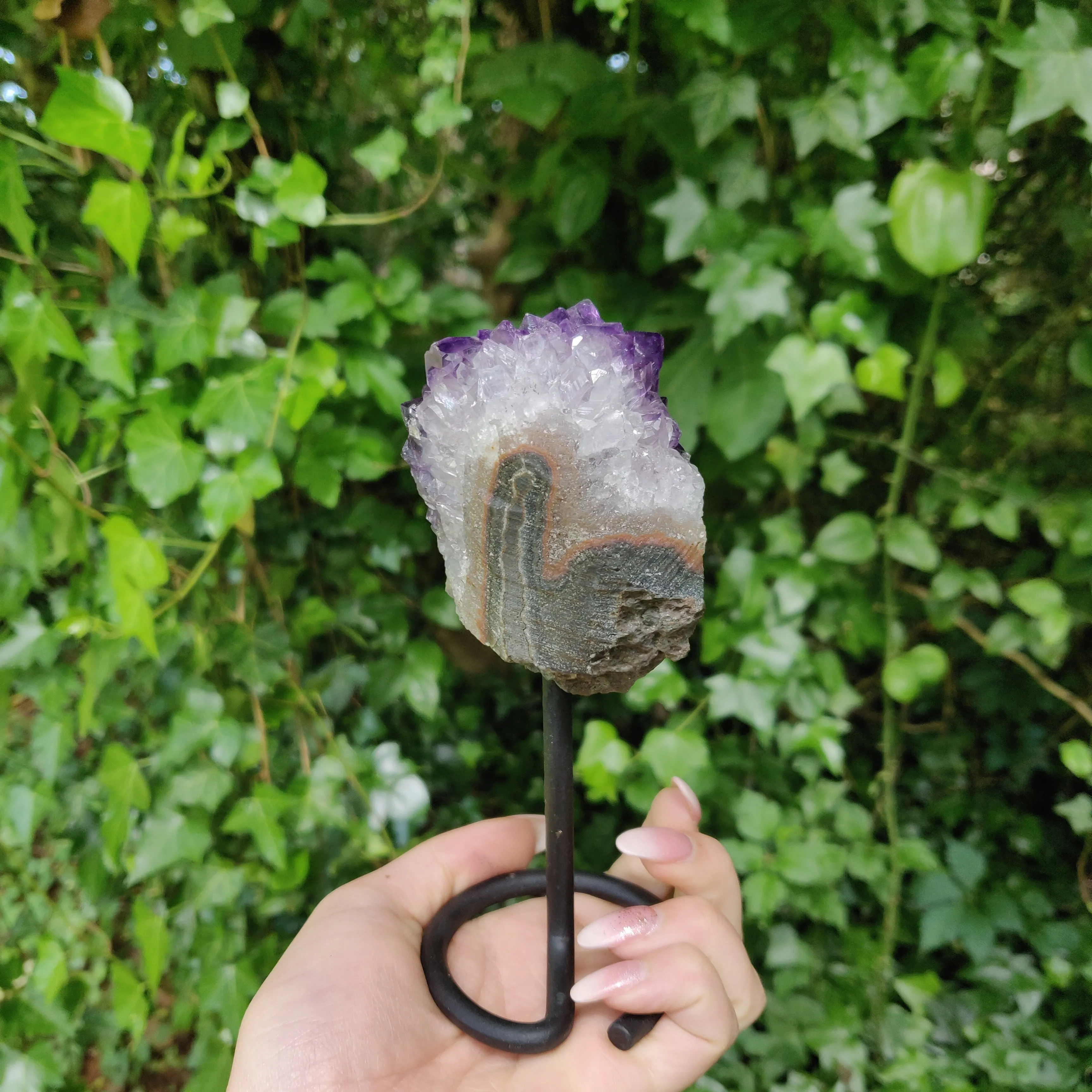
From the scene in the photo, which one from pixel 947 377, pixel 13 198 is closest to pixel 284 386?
pixel 13 198

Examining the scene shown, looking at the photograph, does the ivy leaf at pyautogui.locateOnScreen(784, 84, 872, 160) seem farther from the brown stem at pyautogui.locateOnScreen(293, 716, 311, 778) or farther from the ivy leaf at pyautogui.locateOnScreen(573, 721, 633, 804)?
the brown stem at pyautogui.locateOnScreen(293, 716, 311, 778)

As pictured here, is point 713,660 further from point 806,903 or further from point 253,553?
point 253,553

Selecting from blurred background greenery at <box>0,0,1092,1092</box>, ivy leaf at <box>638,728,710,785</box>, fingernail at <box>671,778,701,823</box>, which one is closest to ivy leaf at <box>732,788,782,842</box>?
blurred background greenery at <box>0,0,1092,1092</box>

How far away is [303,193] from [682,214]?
39cm

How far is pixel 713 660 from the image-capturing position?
0.97 m

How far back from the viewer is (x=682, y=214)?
0.79 metres

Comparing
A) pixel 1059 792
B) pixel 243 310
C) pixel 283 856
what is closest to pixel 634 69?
pixel 243 310

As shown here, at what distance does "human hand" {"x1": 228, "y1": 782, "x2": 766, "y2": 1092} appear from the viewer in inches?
22.0

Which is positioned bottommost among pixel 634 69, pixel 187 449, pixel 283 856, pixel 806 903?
pixel 806 903

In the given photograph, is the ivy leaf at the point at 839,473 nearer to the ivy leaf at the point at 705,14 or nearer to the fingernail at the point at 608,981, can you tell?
the ivy leaf at the point at 705,14

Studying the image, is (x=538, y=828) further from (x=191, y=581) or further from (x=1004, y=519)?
(x=1004, y=519)

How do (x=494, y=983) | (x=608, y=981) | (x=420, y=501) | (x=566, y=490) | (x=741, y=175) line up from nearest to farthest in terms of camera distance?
1. (x=566, y=490)
2. (x=608, y=981)
3. (x=494, y=983)
4. (x=741, y=175)
5. (x=420, y=501)

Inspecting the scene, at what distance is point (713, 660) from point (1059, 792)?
0.72m

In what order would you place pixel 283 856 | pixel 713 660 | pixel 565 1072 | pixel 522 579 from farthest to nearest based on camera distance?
pixel 713 660 → pixel 283 856 → pixel 565 1072 → pixel 522 579
